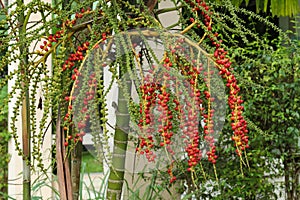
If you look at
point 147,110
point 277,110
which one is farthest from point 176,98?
point 277,110

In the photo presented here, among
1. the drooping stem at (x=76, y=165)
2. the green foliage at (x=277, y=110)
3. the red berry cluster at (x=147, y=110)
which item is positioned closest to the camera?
the red berry cluster at (x=147, y=110)

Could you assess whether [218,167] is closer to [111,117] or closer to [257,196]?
[257,196]

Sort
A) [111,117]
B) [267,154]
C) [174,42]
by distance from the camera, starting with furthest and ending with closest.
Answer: [267,154]
[111,117]
[174,42]

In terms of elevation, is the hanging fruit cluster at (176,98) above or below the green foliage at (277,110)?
above

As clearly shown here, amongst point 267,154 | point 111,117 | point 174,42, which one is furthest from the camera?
point 267,154

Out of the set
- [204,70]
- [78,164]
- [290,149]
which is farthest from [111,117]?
[290,149]

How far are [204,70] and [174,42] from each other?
0.25ft

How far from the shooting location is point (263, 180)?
232cm

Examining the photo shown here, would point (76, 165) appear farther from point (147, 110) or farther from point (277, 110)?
point (277, 110)

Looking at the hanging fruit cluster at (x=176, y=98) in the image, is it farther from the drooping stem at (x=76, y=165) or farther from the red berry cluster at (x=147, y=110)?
the drooping stem at (x=76, y=165)

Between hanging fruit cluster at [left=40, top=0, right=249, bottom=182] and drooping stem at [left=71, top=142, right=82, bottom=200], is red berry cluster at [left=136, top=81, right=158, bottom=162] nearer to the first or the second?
hanging fruit cluster at [left=40, top=0, right=249, bottom=182]

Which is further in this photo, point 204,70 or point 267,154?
point 267,154

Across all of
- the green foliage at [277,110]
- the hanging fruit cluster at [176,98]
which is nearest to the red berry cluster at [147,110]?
the hanging fruit cluster at [176,98]

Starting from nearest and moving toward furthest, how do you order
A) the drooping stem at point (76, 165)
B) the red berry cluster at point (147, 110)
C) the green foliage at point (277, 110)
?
1. the red berry cluster at point (147, 110)
2. the drooping stem at point (76, 165)
3. the green foliage at point (277, 110)
